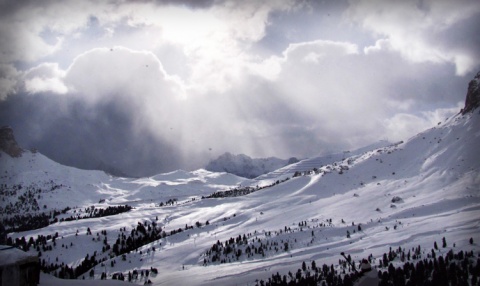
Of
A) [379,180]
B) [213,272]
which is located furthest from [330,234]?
[379,180]

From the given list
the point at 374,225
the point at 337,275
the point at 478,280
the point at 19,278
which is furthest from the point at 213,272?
the point at 19,278

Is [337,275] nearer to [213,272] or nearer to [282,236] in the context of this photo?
[213,272]

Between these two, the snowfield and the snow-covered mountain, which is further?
the snowfield

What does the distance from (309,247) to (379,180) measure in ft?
310

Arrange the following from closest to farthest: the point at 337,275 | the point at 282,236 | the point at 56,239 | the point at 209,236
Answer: the point at 337,275
the point at 282,236
the point at 209,236
the point at 56,239

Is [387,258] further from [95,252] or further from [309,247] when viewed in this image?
[95,252]

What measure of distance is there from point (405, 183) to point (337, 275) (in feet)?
356

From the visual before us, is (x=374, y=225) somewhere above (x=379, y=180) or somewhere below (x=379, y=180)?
below

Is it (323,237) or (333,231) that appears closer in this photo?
(323,237)

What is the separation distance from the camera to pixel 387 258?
260ft

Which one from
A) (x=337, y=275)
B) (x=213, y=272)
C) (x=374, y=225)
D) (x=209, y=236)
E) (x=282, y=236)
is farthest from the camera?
(x=209, y=236)

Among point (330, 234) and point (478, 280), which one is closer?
point (478, 280)

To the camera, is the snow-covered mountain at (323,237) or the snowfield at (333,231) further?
the snowfield at (333,231)

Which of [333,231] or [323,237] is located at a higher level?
[333,231]
